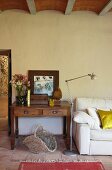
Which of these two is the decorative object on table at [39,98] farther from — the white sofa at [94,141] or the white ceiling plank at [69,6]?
the white ceiling plank at [69,6]

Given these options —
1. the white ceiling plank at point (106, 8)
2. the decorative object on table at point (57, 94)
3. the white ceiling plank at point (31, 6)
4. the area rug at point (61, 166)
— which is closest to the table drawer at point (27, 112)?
the decorative object on table at point (57, 94)

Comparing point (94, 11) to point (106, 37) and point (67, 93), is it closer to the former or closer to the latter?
point (106, 37)

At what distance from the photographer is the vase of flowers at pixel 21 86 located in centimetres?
471

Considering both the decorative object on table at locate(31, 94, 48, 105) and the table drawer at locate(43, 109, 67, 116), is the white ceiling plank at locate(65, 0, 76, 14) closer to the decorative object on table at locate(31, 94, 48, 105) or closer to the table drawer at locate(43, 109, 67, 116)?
the decorative object on table at locate(31, 94, 48, 105)

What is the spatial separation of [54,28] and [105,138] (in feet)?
8.14

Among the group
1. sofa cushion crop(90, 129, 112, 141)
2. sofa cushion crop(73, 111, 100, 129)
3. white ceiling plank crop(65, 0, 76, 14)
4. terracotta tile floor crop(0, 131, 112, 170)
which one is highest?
white ceiling plank crop(65, 0, 76, 14)

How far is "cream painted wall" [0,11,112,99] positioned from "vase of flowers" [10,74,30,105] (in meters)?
0.43

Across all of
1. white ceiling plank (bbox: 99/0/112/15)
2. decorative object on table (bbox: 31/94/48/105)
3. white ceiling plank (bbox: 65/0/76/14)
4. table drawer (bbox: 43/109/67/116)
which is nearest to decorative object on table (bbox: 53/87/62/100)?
decorative object on table (bbox: 31/94/48/105)

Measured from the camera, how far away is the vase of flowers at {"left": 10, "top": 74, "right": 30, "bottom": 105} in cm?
471

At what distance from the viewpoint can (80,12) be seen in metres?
5.18

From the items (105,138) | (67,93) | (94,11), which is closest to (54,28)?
(94,11)

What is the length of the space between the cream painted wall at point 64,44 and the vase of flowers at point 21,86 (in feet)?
1.40

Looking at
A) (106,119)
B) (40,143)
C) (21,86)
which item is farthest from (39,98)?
(106,119)

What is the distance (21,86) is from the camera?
15.6 ft
